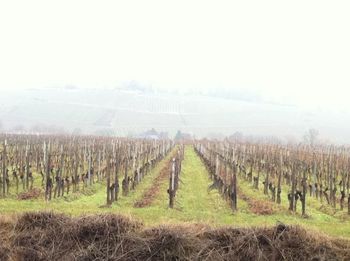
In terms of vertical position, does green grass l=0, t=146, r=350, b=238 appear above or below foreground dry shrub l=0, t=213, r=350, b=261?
below

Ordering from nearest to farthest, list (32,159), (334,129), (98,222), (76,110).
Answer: (98,222) < (32,159) < (334,129) < (76,110)

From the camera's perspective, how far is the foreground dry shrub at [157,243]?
10.7 m

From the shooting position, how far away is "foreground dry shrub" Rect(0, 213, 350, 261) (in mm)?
10703

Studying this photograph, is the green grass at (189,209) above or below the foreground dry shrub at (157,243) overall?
below

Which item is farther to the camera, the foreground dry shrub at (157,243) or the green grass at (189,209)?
the green grass at (189,209)

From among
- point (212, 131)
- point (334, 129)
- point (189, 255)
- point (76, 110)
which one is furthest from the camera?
point (76, 110)

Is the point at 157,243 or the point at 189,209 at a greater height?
the point at 157,243

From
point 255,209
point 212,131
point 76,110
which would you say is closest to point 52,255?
point 255,209

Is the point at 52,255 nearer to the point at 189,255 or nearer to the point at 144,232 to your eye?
the point at 144,232

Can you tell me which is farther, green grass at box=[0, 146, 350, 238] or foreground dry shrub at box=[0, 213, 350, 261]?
green grass at box=[0, 146, 350, 238]

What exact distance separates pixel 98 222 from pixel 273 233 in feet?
13.2

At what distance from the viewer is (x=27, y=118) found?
170 meters

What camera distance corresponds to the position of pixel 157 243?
1084 cm

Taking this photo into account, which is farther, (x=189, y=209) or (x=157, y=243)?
(x=189, y=209)
